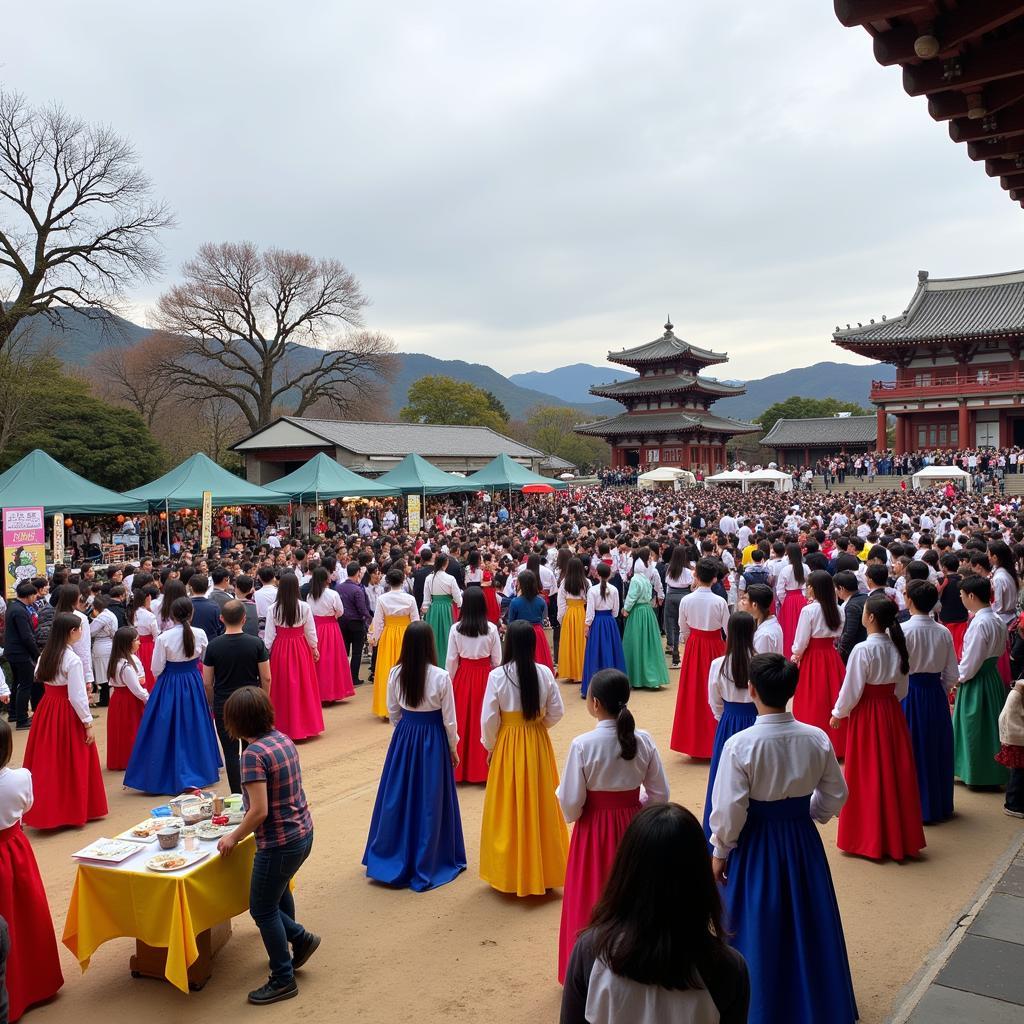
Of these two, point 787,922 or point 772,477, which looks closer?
point 787,922

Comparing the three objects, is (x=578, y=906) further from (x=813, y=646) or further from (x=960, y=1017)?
(x=813, y=646)

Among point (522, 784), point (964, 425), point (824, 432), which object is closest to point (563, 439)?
point (824, 432)

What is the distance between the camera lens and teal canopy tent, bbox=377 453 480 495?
2298cm

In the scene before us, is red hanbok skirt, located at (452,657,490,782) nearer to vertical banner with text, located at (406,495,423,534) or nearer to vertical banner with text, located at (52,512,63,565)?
vertical banner with text, located at (52,512,63,565)

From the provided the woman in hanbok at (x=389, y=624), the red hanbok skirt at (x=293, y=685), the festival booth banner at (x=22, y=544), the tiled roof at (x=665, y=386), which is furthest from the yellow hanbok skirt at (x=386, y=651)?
the tiled roof at (x=665, y=386)

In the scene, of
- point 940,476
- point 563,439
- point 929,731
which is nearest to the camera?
point 929,731

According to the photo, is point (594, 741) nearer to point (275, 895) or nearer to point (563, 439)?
point (275, 895)

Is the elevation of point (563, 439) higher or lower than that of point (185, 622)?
higher

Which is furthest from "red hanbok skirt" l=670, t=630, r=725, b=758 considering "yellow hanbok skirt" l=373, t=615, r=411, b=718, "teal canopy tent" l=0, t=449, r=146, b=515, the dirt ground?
"teal canopy tent" l=0, t=449, r=146, b=515

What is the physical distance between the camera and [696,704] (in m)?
6.77

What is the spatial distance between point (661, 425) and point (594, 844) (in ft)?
148

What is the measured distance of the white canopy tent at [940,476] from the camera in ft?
84.8

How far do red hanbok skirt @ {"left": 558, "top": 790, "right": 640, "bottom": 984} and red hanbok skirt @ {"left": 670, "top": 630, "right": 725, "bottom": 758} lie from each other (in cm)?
344

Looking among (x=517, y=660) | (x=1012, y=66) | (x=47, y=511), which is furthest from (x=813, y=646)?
(x=47, y=511)
